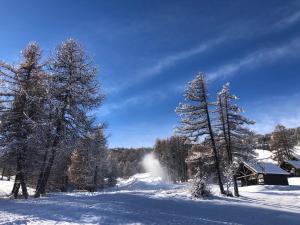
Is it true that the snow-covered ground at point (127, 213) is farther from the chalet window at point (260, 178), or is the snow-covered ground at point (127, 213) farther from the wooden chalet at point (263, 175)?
the chalet window at point (260, 178)

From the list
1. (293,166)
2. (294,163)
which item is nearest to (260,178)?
(293,166)

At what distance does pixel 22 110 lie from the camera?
82.7 feet

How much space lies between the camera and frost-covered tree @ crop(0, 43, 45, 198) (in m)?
23.7

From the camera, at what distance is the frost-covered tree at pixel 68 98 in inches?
925

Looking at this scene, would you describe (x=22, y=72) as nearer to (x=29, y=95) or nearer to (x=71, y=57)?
(x=29, y=95)

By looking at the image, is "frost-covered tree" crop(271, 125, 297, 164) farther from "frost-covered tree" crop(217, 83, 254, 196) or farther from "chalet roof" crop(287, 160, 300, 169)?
"frost-covered tree" crop(217, 83, 254, 196)

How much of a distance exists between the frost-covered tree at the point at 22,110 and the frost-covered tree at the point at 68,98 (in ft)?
3.92

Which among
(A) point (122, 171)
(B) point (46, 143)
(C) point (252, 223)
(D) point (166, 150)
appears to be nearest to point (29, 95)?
(B) point (46, 143)

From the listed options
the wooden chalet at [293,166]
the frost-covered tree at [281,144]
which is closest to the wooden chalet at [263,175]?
the wooden chalet at [293,166]

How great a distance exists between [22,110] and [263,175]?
43.5 meters

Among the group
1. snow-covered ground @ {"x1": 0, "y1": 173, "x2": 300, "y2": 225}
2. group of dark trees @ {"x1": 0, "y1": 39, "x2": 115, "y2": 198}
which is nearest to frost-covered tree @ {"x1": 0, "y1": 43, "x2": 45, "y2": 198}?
group of dark trees @ {"x1": 0, "y1": 39, "x2": 115, "y2": 198}

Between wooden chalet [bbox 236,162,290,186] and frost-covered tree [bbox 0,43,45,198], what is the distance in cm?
4104

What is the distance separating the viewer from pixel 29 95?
80.1 ft

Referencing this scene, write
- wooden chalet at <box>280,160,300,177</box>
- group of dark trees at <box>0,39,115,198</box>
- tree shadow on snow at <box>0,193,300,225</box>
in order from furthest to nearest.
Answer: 1. wooden chalet at <box>280,160,300,177</box>
2. group of dark trees at <box>0,39,115,198</box>
3. tree shadow on snow at <box>0,193,300,225</box>
